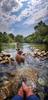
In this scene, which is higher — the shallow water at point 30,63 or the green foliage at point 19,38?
the green foliage at point 19,38

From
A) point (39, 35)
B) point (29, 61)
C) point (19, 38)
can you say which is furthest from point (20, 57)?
point (39, 35)

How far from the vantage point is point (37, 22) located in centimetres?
275

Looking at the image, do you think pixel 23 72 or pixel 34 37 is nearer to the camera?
pixel 23 72

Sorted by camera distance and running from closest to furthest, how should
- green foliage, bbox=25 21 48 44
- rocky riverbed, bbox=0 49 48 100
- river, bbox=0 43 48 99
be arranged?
rocky riverbed, bbox=0 49 48 100 < river, bbox=0 43 48 99 < green foliage, bbox=25 21 48 44

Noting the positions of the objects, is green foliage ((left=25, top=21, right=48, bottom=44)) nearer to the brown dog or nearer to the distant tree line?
the distant tree line

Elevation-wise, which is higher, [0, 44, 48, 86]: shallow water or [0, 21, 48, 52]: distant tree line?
[0, 21, 48, 52]: distant tree line

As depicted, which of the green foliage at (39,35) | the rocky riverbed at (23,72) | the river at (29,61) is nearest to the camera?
the rocky riverbed at (23,72)

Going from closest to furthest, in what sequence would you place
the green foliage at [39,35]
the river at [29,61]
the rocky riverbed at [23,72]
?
the rocky riverbed at [23,72]
the river at [29,61]
the green foliage at [39,35]

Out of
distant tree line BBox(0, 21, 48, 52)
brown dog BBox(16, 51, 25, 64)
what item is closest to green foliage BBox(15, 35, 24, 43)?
distant tree line BBox(0, 21, 48, 52)

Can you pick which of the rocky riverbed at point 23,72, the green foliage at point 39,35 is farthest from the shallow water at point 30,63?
the green foliage at point 39,35

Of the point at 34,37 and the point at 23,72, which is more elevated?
the point at 34,37

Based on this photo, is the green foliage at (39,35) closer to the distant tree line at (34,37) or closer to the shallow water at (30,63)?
the distant tree line at (34,37)

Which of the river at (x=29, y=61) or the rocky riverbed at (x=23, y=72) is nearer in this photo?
the rocky riverbed at (x=23, y=72)

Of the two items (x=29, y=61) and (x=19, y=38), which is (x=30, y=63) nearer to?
(x=29, y=61)
